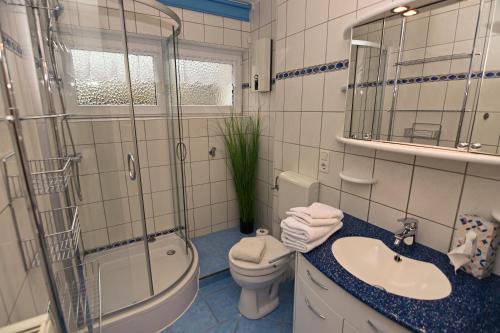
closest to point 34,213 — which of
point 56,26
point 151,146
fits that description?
point 56,26

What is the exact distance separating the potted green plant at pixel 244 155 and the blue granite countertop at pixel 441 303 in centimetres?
152

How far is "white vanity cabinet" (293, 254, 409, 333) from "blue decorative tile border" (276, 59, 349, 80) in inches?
43.1

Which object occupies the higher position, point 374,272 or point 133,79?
point 133,79

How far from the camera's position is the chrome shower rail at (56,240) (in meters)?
1.01

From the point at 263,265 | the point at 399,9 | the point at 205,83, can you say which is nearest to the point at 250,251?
the point at 263,265

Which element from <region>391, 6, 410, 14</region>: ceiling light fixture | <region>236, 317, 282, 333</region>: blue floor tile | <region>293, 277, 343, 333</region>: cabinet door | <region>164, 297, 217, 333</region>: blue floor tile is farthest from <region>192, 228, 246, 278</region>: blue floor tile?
<region>391, 6, 410, 14</region>: ceiling light fixture

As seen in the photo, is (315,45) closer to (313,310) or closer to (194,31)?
(194,31)

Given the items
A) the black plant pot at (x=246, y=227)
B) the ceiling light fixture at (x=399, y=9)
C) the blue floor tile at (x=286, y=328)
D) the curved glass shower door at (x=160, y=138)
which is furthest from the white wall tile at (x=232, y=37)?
the blue floor tile at (x=286, y=328)

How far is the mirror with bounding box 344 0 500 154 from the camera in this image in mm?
867

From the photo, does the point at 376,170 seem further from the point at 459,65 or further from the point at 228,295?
the point at 228,295

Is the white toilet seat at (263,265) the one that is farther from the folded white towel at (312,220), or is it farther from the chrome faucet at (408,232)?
the chrome faucet at (408,232)

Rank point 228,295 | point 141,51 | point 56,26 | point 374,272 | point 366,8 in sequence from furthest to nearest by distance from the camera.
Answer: point 141,51
point 228,295
point 56,26
point 366,8
point 374,272

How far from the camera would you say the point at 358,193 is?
1.43 metres

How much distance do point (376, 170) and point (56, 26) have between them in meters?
1.96
